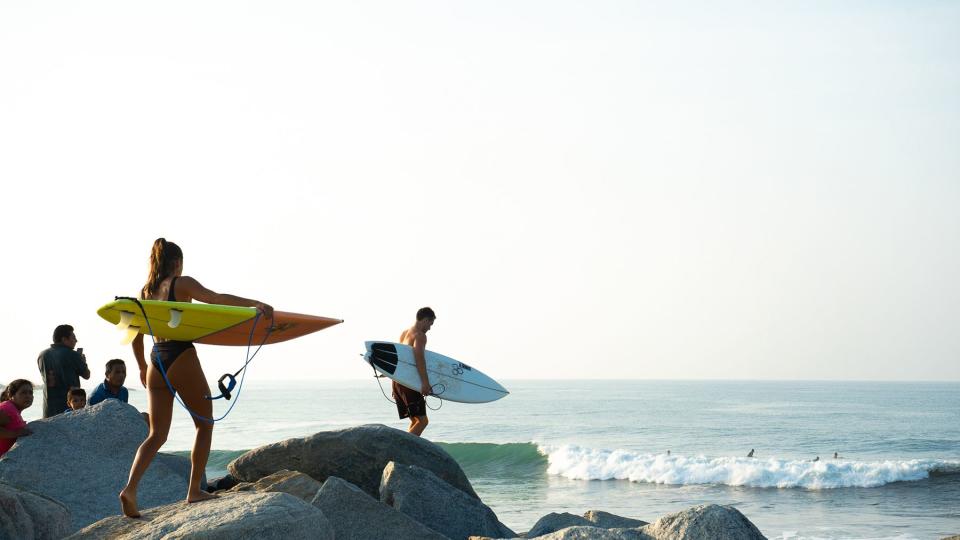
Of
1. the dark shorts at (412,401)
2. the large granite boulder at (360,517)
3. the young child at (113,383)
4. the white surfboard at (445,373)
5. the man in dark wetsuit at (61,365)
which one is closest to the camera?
the large granite boulder at (360,517)

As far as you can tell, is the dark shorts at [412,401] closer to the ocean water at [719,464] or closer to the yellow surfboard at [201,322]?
the ocean water at [719,464]

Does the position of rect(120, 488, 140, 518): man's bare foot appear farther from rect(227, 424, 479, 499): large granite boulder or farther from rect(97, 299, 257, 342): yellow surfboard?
rect(227, 424, 479, 499): large granite boulder

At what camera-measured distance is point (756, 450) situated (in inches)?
1287

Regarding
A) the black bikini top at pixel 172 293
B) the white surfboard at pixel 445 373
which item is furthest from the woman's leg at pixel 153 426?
the white surfboard at pixel 445 373

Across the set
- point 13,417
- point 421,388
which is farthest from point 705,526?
point 13,417

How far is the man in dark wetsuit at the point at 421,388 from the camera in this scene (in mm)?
9727

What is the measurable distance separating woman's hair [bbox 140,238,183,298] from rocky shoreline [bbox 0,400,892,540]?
1.34 m

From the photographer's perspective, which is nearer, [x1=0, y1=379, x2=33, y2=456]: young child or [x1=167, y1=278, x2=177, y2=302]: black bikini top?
[x1=167, y1=278, x2=177, y2=302]: black bikini top

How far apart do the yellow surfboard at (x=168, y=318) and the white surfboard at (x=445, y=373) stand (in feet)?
18.5

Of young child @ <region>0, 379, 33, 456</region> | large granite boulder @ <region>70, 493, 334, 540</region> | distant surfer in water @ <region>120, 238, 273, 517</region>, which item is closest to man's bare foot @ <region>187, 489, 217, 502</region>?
large granite boulder @ <region>70, 493, 334, 540</region>

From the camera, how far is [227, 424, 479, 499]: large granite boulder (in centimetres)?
791

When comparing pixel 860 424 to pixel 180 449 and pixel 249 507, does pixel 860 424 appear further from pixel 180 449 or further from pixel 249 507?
pixel 249 507

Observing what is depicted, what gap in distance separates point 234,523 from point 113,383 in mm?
4354

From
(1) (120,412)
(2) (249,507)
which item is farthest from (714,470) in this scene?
(2) (249,507)
